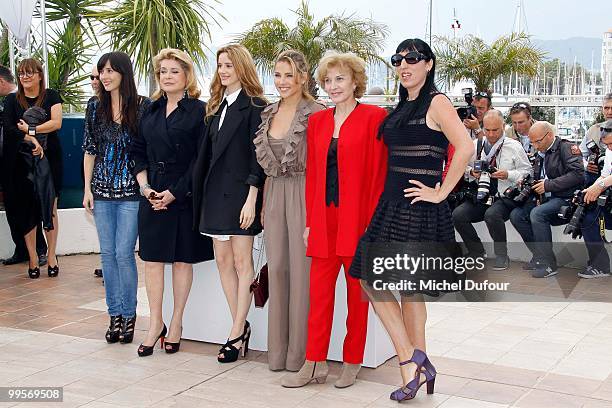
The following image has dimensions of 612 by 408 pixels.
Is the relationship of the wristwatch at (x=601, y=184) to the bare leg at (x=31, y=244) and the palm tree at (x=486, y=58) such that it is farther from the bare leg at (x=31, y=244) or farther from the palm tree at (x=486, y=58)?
the palm tree at (x=486, y=58)

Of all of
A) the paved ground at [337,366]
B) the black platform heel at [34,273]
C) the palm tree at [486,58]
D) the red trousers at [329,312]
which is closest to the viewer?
the paved ground at [337,366]

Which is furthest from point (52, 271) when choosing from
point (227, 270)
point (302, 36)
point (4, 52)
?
point (302, 36)

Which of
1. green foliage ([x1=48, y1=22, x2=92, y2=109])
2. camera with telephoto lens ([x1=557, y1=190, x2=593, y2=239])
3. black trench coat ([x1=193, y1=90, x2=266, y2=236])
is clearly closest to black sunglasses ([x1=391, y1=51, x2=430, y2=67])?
black trench coat ([x1=193, y1=90, x2=266, y2=236])

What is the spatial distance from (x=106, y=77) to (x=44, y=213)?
2424 mm

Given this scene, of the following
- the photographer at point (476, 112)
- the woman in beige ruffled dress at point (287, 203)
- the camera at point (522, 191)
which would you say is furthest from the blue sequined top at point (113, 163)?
the camera at point (522, 191)

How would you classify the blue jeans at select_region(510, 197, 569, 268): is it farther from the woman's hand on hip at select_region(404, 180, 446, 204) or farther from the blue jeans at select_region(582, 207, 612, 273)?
the woman's hand on hip at select_region(404, 180, 446, 204)

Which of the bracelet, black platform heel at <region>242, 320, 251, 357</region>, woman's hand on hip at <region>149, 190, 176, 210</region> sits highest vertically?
the bracelet

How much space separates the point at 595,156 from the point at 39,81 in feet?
15.0

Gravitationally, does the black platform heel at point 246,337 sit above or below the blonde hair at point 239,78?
below

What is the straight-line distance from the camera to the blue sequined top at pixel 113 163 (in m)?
4.97

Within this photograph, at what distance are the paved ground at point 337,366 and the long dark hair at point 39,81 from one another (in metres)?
1.66

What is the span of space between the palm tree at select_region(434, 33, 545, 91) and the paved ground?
56.0ft

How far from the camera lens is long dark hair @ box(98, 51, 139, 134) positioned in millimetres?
4961

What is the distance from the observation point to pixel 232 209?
178 inches
